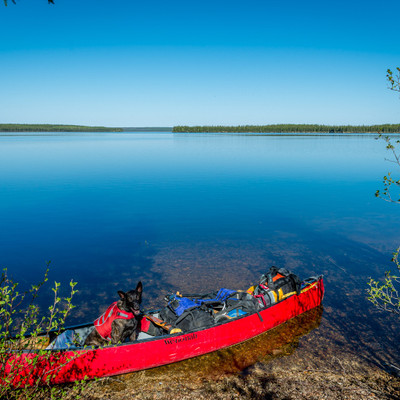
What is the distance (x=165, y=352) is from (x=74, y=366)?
1734 mm

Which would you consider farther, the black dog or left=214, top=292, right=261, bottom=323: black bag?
left=214, top=292, right=261, bottom=323: black bag

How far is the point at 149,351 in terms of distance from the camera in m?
6.07

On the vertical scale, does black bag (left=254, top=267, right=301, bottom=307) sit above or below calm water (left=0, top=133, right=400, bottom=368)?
above

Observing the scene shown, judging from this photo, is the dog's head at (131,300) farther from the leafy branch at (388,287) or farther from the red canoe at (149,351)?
the leafy branch at (388,287)

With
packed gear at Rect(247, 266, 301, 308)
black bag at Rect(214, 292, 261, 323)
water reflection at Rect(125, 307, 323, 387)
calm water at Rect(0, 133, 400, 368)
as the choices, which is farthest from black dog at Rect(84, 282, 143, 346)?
packed gear at Rect(247, 266, 301, 308)

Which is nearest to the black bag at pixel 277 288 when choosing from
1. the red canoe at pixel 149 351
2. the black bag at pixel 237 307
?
the red canoe at pixel 149 351

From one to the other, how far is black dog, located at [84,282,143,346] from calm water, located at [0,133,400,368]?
2650 mm

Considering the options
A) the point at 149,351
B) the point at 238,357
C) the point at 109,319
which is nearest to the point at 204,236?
the point at 238,357

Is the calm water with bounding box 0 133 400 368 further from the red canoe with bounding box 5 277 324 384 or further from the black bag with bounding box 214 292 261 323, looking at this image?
the black bag with bounding box 214 292 261 323

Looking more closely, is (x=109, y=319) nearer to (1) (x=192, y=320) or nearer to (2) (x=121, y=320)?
(2) (x=121, y=320)

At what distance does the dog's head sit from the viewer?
5.81m

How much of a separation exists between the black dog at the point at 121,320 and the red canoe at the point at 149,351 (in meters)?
0.24

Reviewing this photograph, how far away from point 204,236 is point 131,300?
9.18 m

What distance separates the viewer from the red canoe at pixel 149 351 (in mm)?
5320
